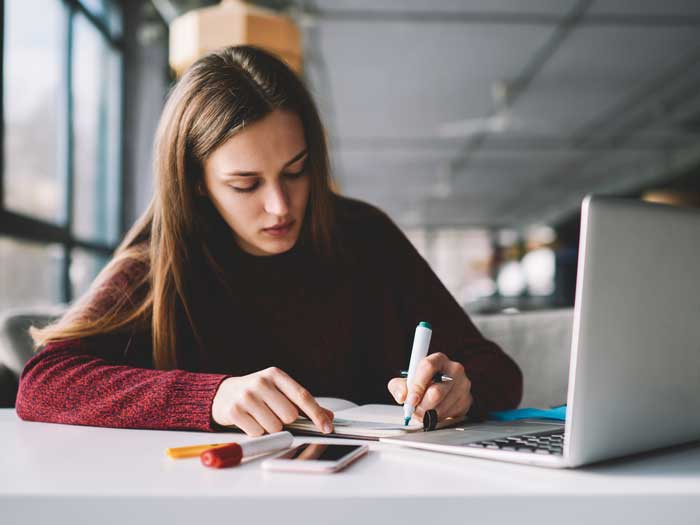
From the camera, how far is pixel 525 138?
22.0ft

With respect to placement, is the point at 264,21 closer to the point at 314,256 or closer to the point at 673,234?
the point at 314,256

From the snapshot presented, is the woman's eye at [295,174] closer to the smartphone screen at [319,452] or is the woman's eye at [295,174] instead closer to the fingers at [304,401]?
the fingers at [304,401]

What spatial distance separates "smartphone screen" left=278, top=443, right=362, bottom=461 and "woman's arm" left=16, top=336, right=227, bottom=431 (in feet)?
0.67

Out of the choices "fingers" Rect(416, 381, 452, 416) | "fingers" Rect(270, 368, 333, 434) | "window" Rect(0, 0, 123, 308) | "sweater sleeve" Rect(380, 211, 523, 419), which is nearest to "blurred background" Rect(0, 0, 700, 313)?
"window" Rect(0, 0, 123, 308)

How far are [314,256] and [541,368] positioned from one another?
0.59 metres

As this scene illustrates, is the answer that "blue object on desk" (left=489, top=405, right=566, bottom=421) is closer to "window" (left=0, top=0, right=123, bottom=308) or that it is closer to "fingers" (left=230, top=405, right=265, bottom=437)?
"fingers" (left=230, top=405, right=265, bottom=437)

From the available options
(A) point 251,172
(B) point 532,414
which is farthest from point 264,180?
(B) point 532,414

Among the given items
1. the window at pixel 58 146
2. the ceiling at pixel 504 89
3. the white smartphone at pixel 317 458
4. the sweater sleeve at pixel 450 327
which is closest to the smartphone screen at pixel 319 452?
the white smartphone at pixel 317 458

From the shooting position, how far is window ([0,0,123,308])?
2422mm

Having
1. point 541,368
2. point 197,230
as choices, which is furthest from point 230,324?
point 541,368

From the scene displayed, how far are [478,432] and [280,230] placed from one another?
544 millimetres

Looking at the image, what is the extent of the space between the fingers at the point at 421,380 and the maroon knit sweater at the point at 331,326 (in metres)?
0.16

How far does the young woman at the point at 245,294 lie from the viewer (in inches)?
35.1

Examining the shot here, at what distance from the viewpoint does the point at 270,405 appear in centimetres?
75
